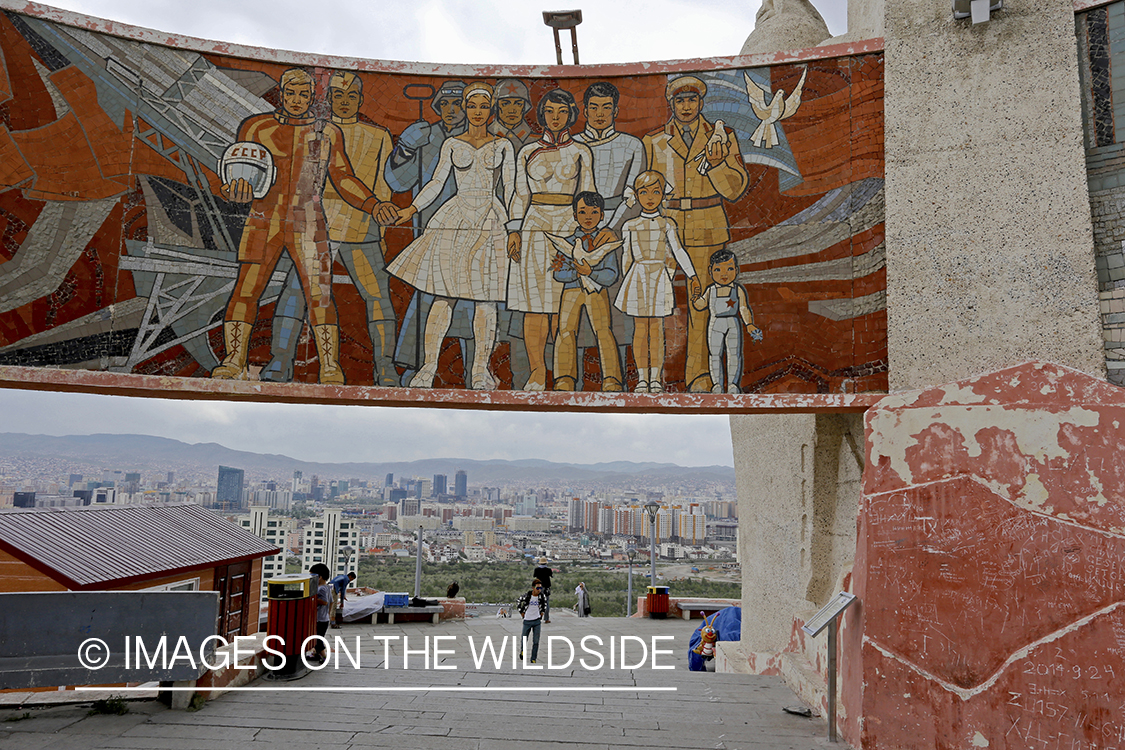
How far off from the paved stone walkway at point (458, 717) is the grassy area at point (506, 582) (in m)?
24.8

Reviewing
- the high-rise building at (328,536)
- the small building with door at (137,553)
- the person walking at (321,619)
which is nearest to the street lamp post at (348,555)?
the high-rise building at (328,536)

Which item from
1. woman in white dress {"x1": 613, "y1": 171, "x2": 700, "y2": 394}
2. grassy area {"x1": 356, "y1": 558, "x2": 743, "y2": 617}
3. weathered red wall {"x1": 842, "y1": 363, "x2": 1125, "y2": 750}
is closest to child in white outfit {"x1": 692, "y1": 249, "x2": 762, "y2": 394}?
woman in white dress {"x1": 613, "y1": 171, "x2": 700, "y2": 394}

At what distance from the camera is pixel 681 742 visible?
5512 millimetres

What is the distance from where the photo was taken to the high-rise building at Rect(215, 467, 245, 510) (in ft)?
196

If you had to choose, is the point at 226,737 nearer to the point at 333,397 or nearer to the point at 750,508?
the point at 333,397

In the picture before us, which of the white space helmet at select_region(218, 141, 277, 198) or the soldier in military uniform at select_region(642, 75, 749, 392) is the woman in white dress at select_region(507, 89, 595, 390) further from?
the white space helmet at select_region(218, 141, 277, 198)

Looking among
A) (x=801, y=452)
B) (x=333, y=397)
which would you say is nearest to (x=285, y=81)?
(x=333, y=397)

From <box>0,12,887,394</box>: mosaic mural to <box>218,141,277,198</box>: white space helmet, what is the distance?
18 millimetres

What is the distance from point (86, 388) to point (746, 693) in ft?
23.6

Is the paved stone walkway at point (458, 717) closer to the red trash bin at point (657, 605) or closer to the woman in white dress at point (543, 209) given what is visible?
the woman in white dress at point (543, 209)

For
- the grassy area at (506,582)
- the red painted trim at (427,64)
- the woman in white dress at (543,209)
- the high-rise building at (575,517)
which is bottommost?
the grassy area at (506,582)

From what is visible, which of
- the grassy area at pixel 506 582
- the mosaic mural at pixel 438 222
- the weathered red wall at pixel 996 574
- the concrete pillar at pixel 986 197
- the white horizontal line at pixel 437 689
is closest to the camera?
the weathered red wall at pixel 996 574

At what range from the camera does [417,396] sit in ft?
24.2

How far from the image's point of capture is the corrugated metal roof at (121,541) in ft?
26.8
